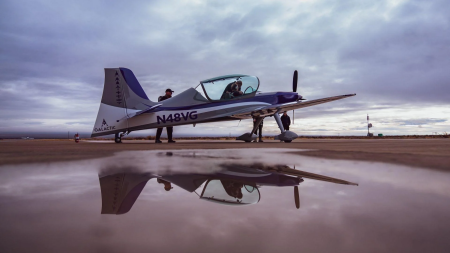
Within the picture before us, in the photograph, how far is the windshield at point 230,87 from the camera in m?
10.4

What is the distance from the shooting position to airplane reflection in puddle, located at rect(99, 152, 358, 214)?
5.55 feet

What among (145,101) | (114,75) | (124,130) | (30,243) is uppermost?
(114,75)

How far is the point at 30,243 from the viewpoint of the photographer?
1035mm

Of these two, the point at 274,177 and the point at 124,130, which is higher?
the point at 124,130

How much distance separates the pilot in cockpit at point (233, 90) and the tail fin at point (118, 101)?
10.0 feet

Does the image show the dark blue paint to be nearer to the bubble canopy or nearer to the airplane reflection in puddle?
the bubble canopy

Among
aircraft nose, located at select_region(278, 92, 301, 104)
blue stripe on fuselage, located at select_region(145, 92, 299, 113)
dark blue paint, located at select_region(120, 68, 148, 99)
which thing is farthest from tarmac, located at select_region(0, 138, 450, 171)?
aircraft nose, located at select_region(278, 92, 301, 104)

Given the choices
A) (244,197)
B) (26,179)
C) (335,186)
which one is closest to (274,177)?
(335,186)

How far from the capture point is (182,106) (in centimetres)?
1017

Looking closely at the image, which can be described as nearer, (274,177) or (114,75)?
(274,177)

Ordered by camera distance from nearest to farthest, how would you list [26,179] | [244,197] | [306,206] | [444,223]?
[444,223] < [306,206] < [244,197] < [26,179]

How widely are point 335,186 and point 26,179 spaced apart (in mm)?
2820

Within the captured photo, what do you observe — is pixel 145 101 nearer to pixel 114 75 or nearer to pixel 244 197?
pixel 114 75

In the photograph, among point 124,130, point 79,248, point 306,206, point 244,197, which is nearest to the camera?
point 79,248
